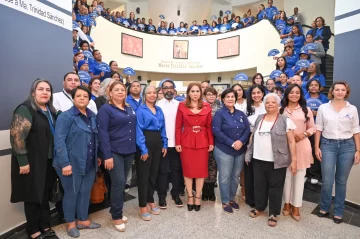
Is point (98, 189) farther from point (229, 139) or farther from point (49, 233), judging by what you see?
point (229, 139)

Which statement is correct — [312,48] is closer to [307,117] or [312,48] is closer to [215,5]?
[307,117]

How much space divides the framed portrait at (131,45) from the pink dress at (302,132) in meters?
10.4

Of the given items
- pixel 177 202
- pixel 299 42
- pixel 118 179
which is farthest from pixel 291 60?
pixel 118 179

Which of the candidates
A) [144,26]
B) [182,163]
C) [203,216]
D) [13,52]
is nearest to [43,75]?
[13,52]

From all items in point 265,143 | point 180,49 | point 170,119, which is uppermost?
point 180,49

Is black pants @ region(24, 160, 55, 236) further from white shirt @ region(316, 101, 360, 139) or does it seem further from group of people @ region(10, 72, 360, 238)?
white shirt @ region(316, 101, 360, 139)

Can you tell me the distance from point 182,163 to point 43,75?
2.02 metres

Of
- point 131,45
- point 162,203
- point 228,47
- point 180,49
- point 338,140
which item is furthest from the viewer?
point 180,49

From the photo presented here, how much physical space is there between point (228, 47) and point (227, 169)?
10775mm

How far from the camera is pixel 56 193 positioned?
93.2 inches

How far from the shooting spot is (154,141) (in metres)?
2.72

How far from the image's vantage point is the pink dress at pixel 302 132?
2674mm

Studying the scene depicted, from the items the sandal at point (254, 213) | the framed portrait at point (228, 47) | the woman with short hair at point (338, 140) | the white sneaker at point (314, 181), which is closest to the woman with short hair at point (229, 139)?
the sandal at point (254, 213)

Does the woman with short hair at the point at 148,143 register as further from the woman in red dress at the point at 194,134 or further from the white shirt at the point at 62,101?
the white shirt at the point at 62,101
